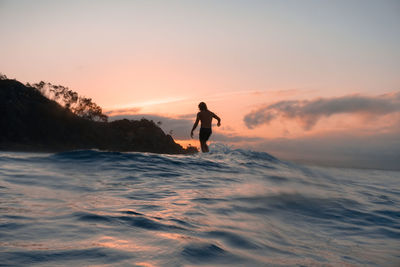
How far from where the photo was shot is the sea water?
244cm

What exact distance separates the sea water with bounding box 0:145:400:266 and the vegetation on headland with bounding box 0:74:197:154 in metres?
18.6

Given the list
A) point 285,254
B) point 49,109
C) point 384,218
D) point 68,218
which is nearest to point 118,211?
point 68,218

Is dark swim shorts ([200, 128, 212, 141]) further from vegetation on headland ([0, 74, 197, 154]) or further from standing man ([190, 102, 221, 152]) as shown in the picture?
vegetation on headland ([0, 74, 197, 154])

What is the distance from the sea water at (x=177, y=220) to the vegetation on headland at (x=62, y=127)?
60.9ft

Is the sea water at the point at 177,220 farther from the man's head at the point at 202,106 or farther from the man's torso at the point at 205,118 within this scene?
the man's head at the point at 202,106

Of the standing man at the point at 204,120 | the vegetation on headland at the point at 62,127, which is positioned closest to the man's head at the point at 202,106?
the standing man at the point at 204,120

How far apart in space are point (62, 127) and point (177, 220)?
25227 millimetres

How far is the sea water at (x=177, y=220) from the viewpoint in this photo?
8.01ft

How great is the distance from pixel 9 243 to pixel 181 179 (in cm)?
444

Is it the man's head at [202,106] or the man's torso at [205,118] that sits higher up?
the man's head at [202,106]

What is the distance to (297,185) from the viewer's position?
750cm

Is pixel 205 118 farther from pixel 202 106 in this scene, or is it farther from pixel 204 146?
pixel 204 146

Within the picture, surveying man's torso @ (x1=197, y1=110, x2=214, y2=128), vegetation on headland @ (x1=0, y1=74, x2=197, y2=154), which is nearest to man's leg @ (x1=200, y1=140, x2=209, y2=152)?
man's torso @ (x1=197, y1=110, x2=214, y2=128)

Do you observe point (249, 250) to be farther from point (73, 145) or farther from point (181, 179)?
point (73, 145)
